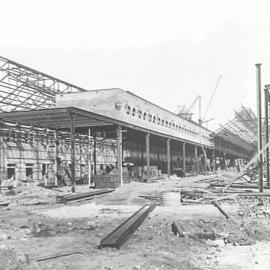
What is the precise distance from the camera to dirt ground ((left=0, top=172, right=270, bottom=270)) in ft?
22.1

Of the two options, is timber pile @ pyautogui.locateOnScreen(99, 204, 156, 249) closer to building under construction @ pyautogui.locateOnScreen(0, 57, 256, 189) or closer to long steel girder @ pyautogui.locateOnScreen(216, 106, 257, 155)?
building under construction @ pyautogui.locateOnScreen(0, 57, 256, 189)

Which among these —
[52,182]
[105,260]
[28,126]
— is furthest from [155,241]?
[28,126]

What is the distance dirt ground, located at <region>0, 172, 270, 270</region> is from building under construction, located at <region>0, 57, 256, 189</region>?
9.78 meters

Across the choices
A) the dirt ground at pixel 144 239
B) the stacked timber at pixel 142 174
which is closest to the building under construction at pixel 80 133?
the stacked timber at pixel 142 174

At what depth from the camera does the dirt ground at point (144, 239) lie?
6.75 metres

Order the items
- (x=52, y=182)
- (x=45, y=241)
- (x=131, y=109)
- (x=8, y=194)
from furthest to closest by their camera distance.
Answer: (x=131, y=109), (x=52, y=182), (x=8, y=194), (x=45, y=241)

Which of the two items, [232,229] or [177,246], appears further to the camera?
[232,229]

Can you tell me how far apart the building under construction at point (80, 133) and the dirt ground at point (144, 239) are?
9782 millimetres

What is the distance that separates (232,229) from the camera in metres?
9.93

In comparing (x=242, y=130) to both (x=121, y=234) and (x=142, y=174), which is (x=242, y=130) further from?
(x=121, y=234)

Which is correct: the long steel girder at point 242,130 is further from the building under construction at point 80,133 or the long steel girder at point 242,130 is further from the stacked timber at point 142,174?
the stacked timber at point 142,174

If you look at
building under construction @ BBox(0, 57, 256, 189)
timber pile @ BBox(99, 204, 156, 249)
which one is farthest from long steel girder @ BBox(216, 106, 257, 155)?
timber pile @ BBox(99, 204, 156, 249)

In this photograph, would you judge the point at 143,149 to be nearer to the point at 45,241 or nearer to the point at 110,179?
the point at 110,179

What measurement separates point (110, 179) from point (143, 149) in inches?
848
